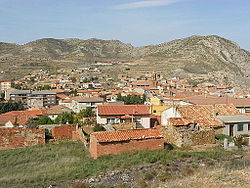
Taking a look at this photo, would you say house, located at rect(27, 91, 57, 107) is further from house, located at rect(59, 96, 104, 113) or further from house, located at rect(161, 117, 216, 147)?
house, located at rect(161, 117, 216, 147)

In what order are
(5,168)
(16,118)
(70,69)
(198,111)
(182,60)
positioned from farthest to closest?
(182,60), (70,69), (16,118), (198,111), (5,168)

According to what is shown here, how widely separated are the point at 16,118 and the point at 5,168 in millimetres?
26478

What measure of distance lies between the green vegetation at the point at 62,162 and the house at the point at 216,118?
453 centimetres

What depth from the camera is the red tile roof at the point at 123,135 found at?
1967cm

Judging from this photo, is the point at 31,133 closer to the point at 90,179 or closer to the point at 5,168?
the point at 5,168

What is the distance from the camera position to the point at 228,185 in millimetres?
12328

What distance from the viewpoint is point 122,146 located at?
19938 millimetres

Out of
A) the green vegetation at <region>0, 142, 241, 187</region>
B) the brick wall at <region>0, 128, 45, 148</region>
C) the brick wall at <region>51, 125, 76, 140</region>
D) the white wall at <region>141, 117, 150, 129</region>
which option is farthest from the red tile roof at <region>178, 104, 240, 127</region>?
the brick wall at <region>0, 128, 45, 148</region>

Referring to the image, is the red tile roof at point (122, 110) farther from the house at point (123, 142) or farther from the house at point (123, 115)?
the house at point (123, 142)

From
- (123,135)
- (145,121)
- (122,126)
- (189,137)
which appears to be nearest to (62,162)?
(123,135)

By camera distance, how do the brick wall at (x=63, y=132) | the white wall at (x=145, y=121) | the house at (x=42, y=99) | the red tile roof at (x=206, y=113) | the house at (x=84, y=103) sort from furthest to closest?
1. the house at (x=42, y=99)
2. the house at (x=84, y=103)
3. the white wall at (x=145, y=121)
4. the red tile roof at (x=206, y=113)
5. the brick wall at (x=63, y=132)

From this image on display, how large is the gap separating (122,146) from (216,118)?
11.2m

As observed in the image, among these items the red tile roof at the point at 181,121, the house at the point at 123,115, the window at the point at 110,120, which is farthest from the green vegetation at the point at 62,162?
the window at the point at 110,120

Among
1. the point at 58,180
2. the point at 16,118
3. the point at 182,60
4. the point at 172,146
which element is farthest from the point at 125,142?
the point at 182,60
